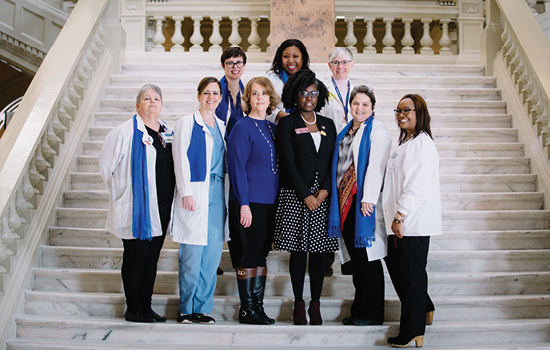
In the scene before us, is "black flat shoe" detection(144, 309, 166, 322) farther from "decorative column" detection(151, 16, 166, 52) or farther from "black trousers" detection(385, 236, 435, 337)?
"decorative column" detection(151, 16, 166, 52)

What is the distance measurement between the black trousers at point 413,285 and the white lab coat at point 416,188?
0.26 ft

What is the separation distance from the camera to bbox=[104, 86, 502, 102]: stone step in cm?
558

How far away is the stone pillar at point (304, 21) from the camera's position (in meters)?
7.09

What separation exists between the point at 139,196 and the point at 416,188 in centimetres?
162

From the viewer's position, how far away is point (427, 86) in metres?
5.91

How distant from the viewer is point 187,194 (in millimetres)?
3320

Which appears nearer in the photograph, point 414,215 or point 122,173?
point 414,215

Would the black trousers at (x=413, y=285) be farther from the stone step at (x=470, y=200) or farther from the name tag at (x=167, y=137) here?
the name tag at (x=167, y=137)

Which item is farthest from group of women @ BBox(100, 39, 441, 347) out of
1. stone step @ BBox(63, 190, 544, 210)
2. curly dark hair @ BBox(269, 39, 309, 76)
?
stone step @ BBox(63, 190, 544, 210)

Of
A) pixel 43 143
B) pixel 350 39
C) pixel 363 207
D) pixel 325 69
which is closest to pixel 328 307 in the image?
pixel 363 207

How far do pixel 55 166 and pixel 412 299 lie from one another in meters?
2.92

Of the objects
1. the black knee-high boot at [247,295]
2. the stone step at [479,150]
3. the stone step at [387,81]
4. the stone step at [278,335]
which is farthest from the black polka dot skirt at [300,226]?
the stone step at [387,81]

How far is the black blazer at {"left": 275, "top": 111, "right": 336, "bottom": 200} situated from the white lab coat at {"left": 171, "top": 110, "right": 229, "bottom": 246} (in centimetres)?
46

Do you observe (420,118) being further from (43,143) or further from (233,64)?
(43,143)
